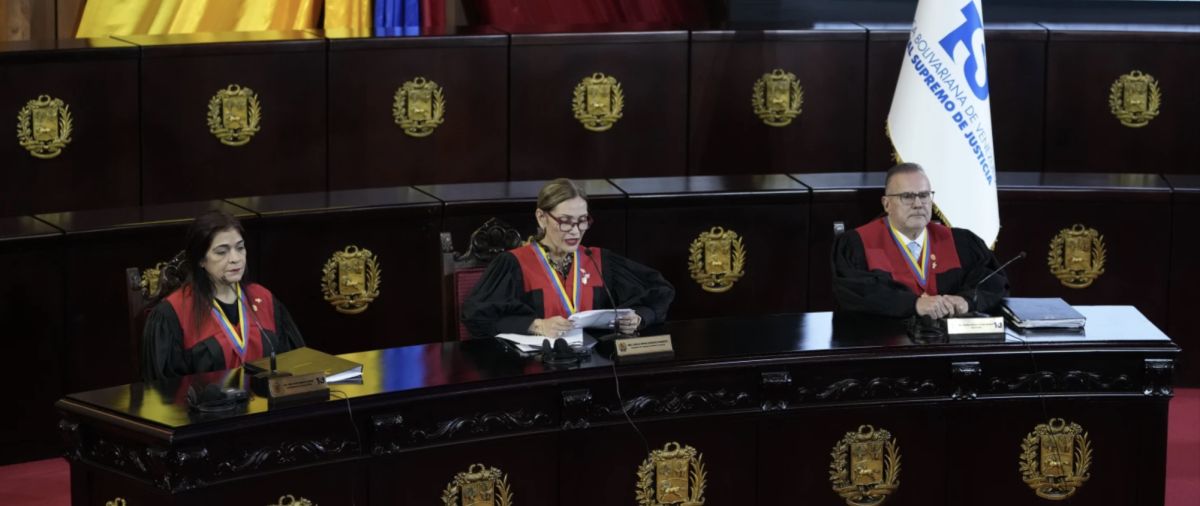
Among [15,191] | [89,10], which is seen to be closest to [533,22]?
[89,10]

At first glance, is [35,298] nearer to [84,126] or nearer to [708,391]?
[84,126]

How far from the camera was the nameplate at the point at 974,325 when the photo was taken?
4383 millimetres

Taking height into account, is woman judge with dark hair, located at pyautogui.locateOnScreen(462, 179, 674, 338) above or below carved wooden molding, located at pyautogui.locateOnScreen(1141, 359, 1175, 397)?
above

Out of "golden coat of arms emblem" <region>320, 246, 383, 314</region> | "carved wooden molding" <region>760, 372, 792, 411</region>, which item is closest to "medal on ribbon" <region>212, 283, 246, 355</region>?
"golden coat of arms emblem" <region>320, 246, 383, 314</region>

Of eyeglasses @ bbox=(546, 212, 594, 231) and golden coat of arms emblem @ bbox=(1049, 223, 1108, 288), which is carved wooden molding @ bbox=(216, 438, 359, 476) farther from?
golden coat of arms emblem @ bbox=(1049, 223, 1108, 288)

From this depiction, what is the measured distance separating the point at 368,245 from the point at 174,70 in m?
1.02

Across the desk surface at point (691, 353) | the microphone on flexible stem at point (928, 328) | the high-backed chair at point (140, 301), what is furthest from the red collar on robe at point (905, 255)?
the high-backed chair at point (140, 301)

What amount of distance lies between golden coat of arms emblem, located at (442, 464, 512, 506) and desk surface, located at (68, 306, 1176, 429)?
23cm

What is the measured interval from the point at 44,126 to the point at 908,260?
2.99 meters

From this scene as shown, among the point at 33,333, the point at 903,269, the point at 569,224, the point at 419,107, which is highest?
the point at 419,107

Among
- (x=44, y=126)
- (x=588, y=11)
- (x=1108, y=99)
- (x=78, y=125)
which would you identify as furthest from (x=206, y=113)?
(x=1108, y=99)

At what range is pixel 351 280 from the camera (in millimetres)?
5500

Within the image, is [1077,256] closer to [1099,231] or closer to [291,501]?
[1099,231]

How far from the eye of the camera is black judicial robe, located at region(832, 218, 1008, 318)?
15.8ft
